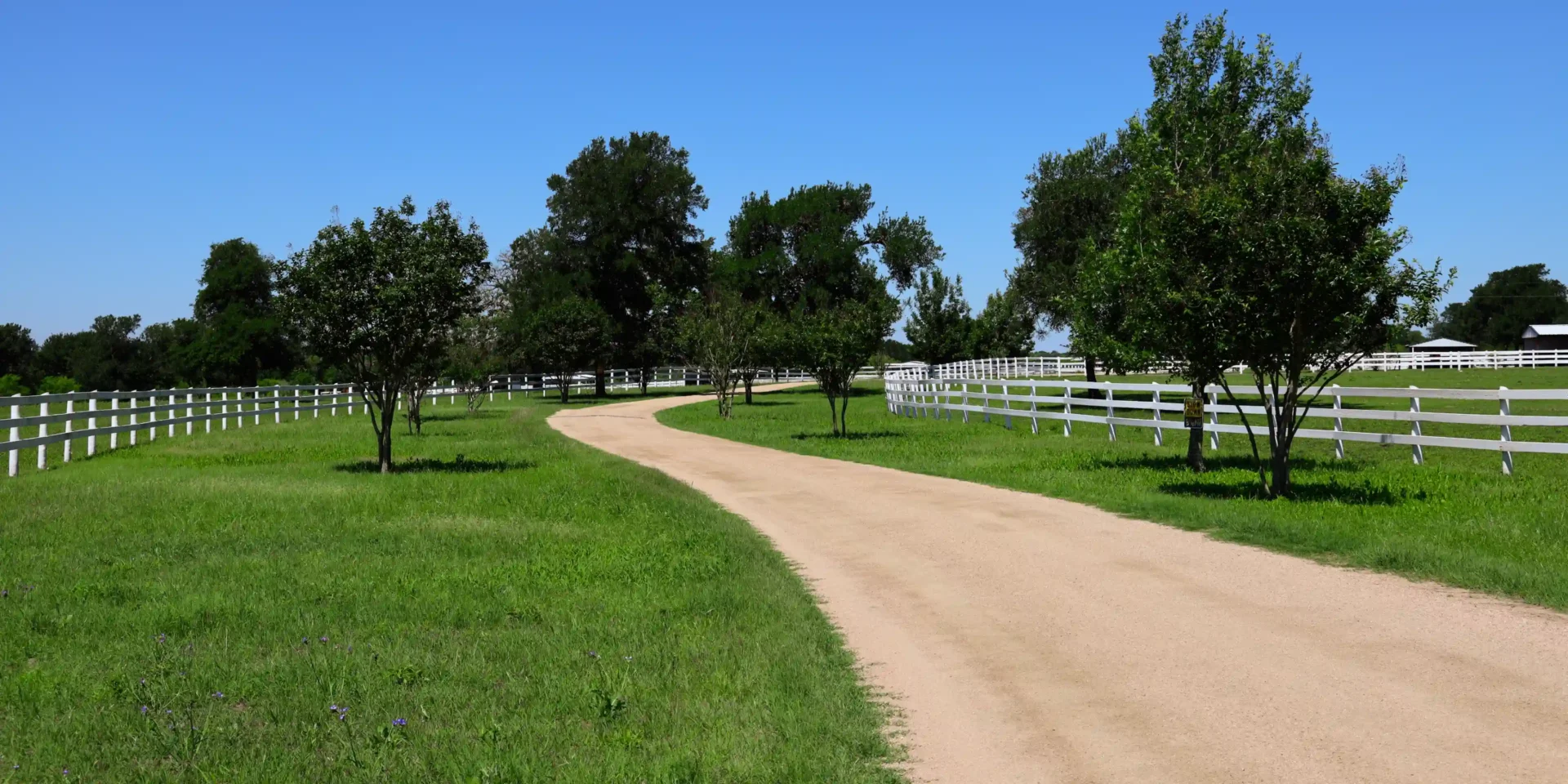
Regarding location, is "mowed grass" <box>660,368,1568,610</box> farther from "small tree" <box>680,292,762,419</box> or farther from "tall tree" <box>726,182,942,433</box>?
"tall tree" <box>726,182,942,433</box>

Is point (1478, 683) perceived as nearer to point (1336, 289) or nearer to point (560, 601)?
point (560, 601)

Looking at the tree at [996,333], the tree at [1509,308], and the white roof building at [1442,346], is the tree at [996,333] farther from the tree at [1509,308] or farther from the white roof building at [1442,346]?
the tree at [1509,308]

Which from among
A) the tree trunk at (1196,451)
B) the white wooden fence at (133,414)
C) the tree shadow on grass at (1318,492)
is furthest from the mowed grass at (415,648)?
the tree trunk at (1196,451)

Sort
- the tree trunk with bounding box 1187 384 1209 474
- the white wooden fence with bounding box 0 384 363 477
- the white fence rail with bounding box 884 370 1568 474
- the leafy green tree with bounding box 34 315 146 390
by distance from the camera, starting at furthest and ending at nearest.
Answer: the leafy green tree with bounding box 34 315 146 390 < the white wooden fence with bounding box 0 384 363 477 < the tree trunk with bounding box 1187 384 1209 474 < the white fence rail with bounding box 884 370 1568 474

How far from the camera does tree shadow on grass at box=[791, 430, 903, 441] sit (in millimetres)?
28625

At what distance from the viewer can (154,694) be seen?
6.70m

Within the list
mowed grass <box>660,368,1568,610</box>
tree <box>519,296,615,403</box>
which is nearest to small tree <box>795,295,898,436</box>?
mowed grass <box>660,368,1568,610</box>

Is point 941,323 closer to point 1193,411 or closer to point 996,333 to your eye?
point 996,333

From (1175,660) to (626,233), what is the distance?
69.2m

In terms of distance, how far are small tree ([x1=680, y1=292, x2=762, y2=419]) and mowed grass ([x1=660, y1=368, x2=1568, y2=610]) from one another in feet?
46.7

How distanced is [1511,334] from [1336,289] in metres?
154

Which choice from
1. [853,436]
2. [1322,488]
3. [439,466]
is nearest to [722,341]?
[853,436]

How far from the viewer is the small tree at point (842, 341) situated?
29.1 m

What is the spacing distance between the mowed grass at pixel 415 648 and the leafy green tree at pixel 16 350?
110 metres
